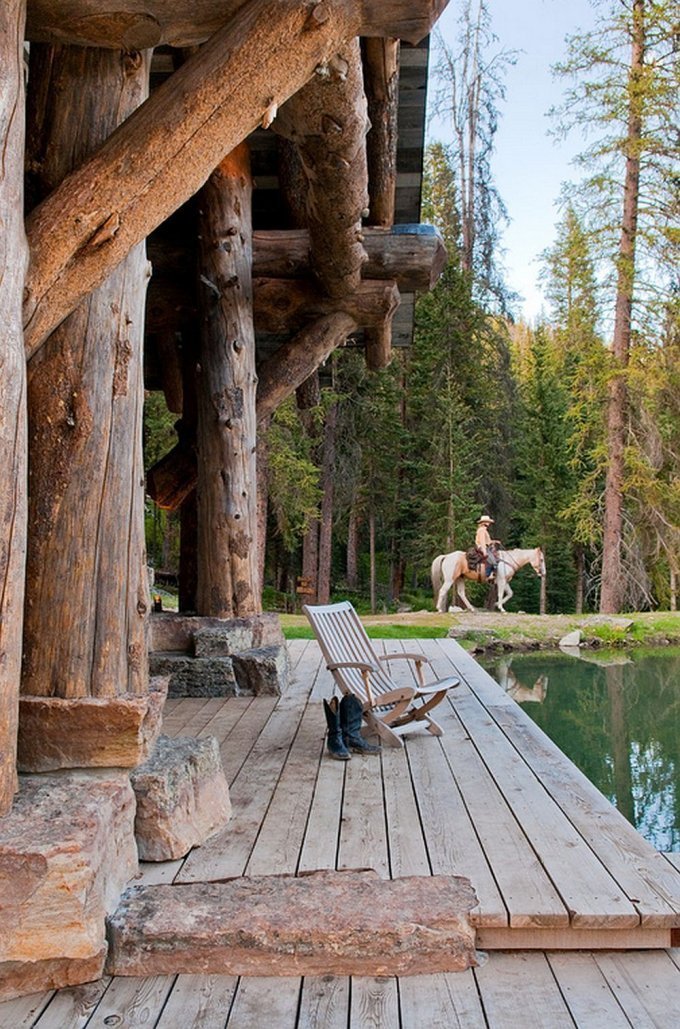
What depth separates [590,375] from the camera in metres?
18.5

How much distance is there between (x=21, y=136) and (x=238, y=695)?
12.9 ft

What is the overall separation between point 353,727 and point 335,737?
0.37ft

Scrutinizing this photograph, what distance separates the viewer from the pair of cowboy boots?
427cm

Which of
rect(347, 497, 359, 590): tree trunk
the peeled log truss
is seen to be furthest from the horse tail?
the peeled log truss

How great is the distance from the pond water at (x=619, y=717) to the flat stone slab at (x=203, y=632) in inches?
100

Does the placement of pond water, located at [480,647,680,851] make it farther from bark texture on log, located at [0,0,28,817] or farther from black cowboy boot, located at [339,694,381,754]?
bark texture on log, located at [0,0,28,817]

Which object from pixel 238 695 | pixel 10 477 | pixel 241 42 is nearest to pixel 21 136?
pixel 241 42

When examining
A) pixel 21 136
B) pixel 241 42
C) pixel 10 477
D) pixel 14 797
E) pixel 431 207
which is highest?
pixel 431 207

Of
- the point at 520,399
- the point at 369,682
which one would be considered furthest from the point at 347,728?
the point at 520,399

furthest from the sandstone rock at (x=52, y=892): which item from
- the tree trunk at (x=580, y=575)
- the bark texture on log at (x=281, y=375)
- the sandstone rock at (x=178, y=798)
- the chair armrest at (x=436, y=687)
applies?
the tree trunk at (x=580, y=575)

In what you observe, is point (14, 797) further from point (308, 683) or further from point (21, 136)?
point (308, 683)

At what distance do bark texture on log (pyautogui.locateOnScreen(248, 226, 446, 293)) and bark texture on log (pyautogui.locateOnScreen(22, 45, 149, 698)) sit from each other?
3.43 m

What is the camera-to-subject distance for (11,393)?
7.55ft

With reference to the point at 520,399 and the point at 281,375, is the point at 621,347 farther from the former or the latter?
the point at 281,375
